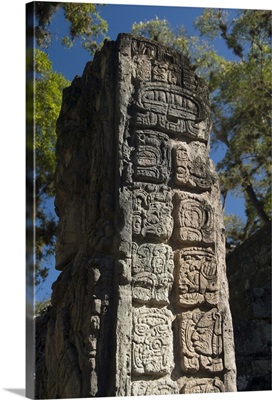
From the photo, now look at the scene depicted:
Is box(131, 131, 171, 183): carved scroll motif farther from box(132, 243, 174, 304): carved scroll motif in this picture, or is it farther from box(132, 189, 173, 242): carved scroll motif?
box(132, 243, 174, 304): carved scroll motif

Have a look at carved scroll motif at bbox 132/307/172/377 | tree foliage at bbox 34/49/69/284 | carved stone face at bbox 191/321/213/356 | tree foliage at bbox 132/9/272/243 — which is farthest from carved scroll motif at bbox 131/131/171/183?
tree foliage at bbox 132/9/272/243

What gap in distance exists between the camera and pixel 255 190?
12.7 m

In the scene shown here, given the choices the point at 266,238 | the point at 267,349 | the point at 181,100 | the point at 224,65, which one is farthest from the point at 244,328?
the point at 224,65

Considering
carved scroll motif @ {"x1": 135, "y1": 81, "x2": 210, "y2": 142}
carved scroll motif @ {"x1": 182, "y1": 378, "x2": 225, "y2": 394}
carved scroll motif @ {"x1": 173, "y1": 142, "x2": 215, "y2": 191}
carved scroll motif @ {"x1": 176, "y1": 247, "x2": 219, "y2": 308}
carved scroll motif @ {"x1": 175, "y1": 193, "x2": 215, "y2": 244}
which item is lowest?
carved scroll motif @ {"x1": 182, "y1": 378, "x2": 225, "y2": 394}

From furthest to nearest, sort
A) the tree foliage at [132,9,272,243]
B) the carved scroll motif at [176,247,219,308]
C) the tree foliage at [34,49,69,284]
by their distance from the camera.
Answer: the tree foliage at [132,9,272,243] → the tree foliage at [34,49,69,284] → the carved scroll motif at [176,247,219,308]

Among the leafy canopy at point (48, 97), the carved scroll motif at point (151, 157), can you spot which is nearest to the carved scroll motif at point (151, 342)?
the carved scroll motif at point (151, 157)

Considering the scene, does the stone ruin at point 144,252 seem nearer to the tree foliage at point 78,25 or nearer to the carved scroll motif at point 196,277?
the carved scroll motif at point 196,277

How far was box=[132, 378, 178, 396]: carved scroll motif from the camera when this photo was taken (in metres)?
4.71

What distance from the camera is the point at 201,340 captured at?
508 cm

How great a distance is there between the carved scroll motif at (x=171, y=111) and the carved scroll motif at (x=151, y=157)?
4.0 inches

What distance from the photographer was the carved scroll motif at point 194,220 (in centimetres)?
522

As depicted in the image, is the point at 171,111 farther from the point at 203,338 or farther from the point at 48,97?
the point at 48,97

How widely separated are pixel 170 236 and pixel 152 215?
Result: 10.0 inches

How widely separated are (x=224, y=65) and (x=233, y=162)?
6.43 feet
